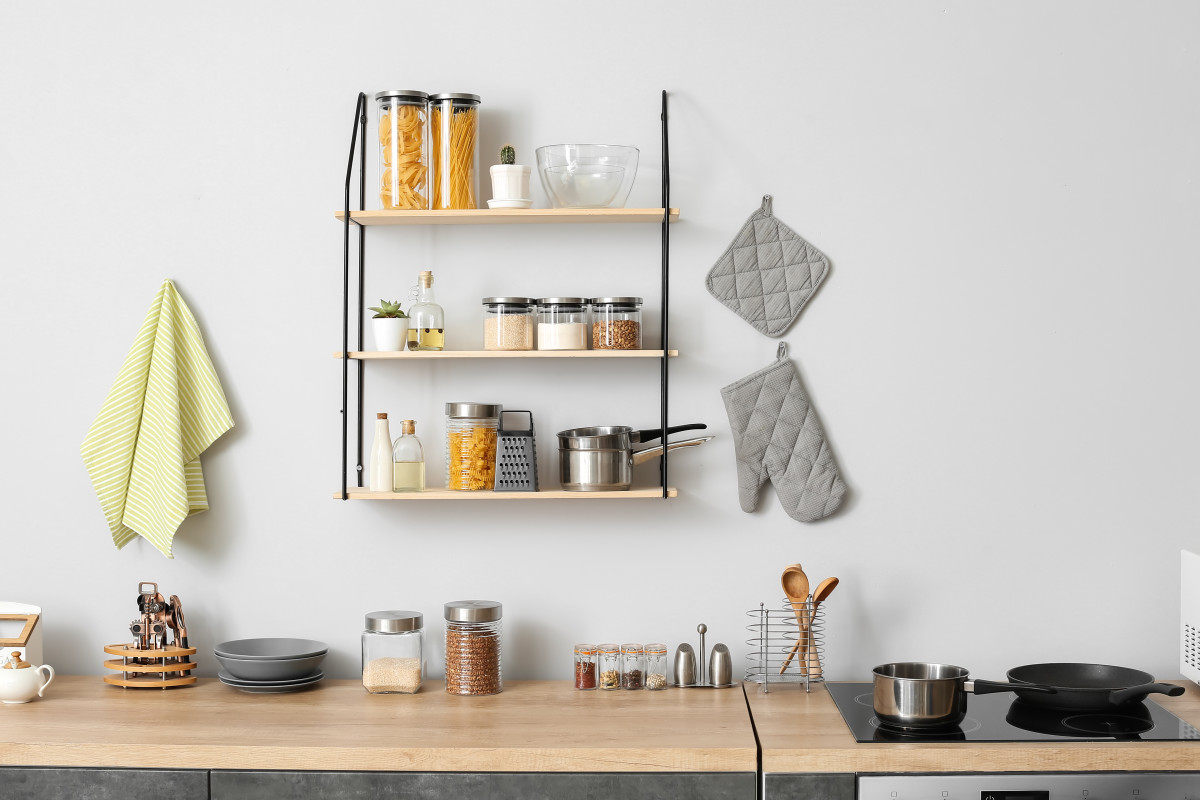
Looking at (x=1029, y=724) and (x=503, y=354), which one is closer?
(x=1029, y=724)

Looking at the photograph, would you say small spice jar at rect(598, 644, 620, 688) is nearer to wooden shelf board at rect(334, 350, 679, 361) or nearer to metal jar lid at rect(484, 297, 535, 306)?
wooden shelf board at rect(334, 350, 679, 361)

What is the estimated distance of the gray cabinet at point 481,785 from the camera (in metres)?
1.91

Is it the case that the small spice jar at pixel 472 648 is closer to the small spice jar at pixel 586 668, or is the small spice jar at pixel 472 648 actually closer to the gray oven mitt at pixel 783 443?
the small spice jar at pixel 586 668

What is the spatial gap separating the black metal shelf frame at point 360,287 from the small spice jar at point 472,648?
0.36 metres

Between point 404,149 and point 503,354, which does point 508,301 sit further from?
point 404,149

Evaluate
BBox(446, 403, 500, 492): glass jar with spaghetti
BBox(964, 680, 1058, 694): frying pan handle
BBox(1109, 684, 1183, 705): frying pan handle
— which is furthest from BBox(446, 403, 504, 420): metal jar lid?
BBox(1109, 684, 1183, 705): frying pan handle

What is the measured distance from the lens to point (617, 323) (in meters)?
2.32

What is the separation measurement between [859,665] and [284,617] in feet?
4.43

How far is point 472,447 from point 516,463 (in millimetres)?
110

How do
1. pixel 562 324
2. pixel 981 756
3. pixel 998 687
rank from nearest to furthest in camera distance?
pixel 981 756, pixel 998 687, pixel 562 324

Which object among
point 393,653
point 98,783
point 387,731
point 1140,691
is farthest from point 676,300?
point 98,783

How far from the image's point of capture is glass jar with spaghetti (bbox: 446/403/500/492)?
2.35 m

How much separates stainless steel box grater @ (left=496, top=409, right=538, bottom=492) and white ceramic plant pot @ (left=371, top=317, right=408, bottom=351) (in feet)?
1.04

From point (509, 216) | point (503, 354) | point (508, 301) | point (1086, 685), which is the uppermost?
point (509, 216)
